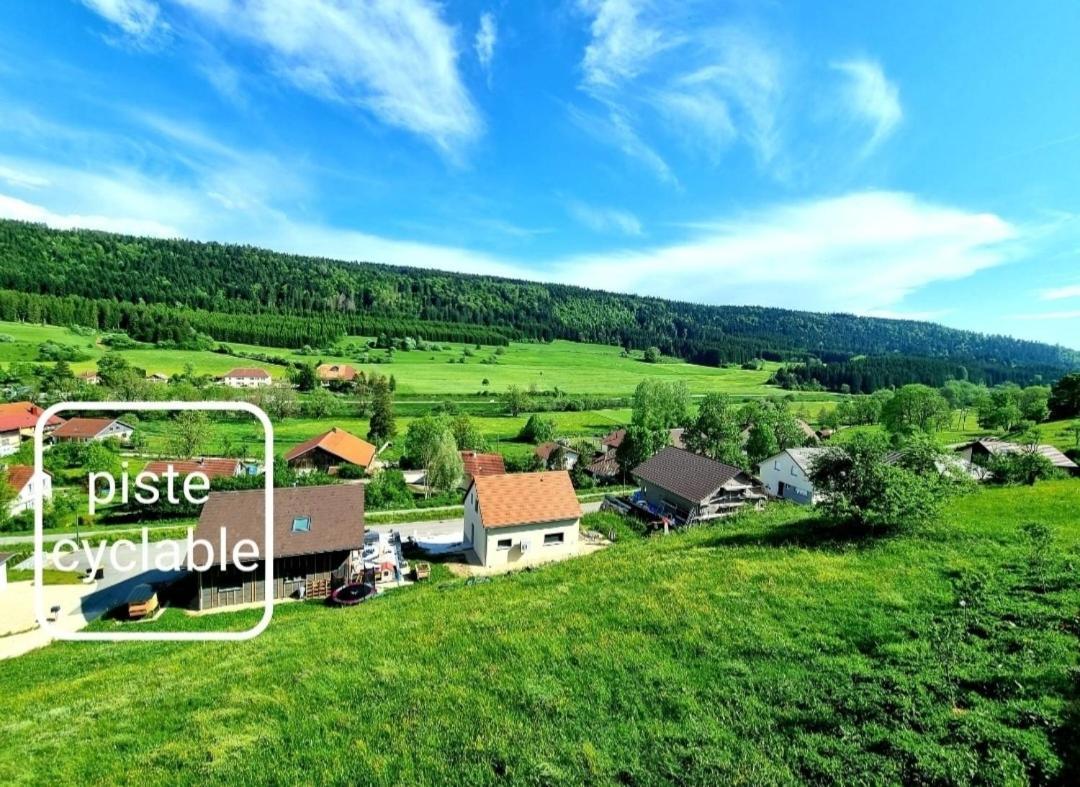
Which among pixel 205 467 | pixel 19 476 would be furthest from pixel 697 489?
pixel 19 476

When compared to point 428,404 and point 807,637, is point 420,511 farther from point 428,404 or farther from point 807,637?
point 428,404

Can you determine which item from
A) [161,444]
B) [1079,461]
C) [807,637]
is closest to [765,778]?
[807,637]

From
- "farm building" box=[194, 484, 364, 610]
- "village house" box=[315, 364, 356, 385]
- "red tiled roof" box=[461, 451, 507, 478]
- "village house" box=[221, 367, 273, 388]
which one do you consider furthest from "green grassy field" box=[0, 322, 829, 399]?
"farm building" box=[194, 484, 364, 610]

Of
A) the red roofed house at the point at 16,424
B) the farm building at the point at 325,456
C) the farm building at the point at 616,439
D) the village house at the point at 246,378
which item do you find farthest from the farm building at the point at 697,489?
the village house at the point at 246,378

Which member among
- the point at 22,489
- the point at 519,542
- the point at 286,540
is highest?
the point at 286,540

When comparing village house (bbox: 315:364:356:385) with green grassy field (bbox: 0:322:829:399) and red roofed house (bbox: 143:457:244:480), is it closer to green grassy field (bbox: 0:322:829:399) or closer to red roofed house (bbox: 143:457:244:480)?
green grassy field (bbox: 0:322:829:399)

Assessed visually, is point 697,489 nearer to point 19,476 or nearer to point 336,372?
point 19,476
